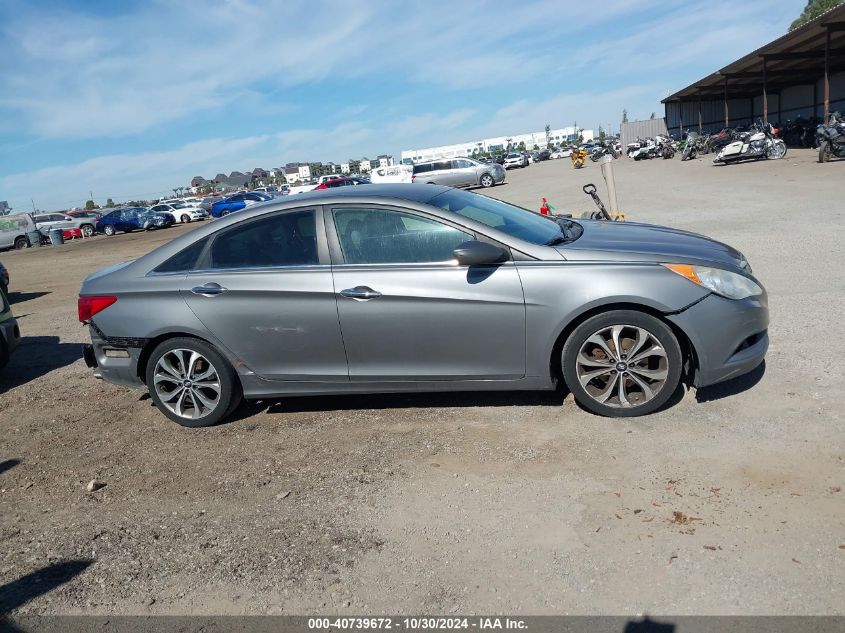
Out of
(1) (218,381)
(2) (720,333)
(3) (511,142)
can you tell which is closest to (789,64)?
(2) (720,333)

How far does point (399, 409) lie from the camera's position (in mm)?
5152

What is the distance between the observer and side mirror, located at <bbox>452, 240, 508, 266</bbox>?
14.6 ft

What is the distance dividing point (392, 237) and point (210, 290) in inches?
53.3

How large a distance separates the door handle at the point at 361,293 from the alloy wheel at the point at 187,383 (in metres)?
1.19

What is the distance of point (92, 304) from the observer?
17.6 ft

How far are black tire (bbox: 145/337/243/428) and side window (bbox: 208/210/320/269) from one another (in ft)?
1.97

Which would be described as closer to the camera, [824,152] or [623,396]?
[623,396]

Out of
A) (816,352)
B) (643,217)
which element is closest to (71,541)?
(816,352)

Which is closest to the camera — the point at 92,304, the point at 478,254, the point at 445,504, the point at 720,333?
the point at 445,504

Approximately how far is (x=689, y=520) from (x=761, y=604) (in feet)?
2.06

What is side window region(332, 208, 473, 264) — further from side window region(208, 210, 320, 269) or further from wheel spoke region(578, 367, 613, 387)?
wheel spoke region(578, 367, 613, 387)

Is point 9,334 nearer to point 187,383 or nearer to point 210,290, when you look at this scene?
point 187,383

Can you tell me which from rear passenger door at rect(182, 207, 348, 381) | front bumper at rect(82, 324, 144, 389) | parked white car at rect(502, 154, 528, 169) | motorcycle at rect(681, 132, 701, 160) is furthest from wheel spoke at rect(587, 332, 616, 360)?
parked white car at rect(502, 154, 528, 169)

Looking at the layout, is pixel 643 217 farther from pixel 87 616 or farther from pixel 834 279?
pixel 87 616
